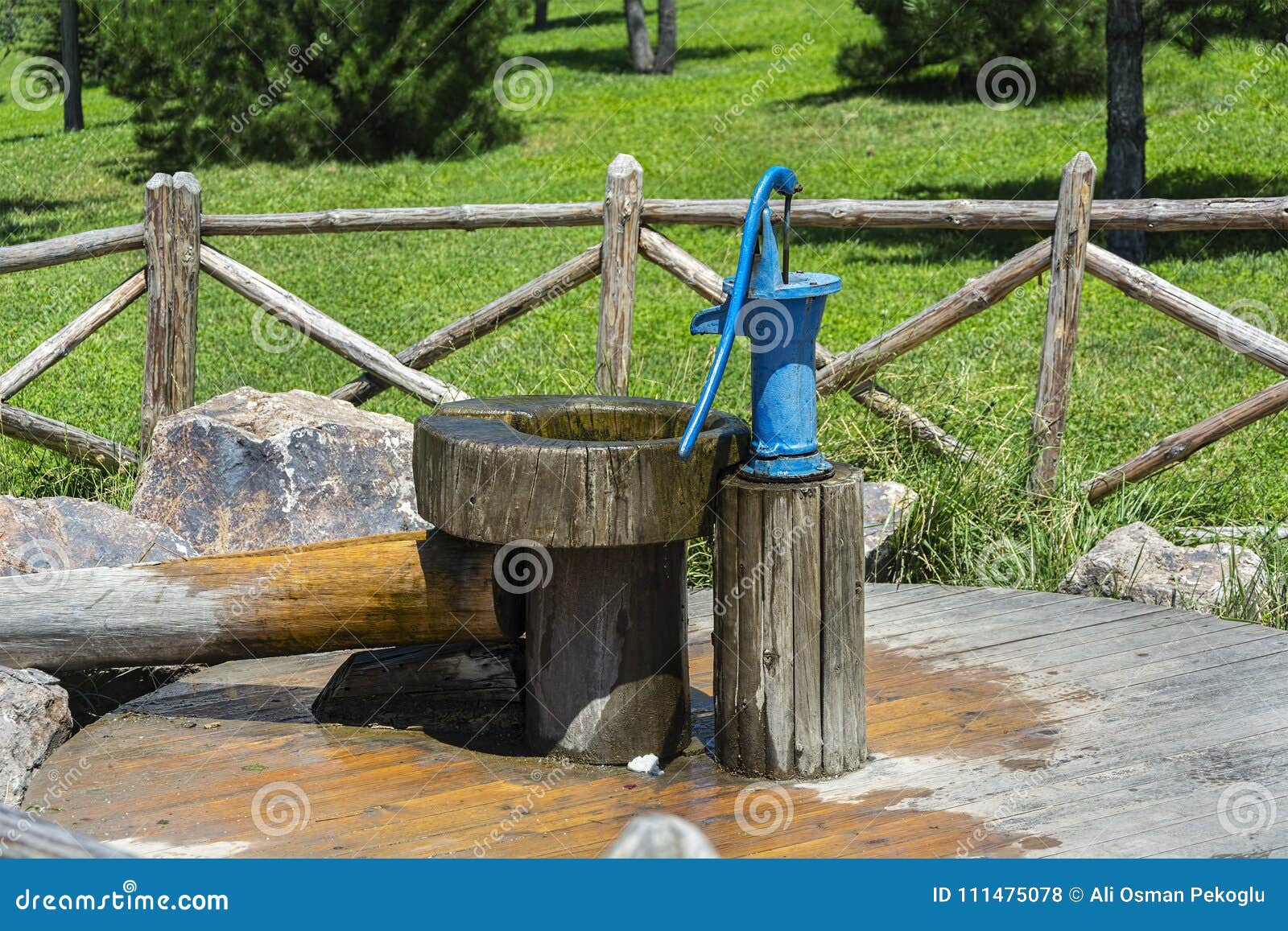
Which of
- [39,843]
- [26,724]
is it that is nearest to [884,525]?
[26,724]

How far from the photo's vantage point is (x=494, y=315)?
21.8 feet

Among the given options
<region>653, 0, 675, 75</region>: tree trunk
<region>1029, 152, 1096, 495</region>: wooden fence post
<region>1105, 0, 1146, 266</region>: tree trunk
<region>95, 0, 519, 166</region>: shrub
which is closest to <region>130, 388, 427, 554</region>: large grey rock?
<region>1029, 152, 1096, 495</region>: wooden fence post

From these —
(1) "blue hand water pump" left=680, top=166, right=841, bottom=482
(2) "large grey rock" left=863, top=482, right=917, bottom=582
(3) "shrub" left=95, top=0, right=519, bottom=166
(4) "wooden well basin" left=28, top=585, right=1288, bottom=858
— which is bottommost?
(4) "wooden well basin" left=28, top=585, right=1288, bottom=858

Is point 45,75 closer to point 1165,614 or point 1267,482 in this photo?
point 1267,482

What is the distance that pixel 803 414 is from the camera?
358cm

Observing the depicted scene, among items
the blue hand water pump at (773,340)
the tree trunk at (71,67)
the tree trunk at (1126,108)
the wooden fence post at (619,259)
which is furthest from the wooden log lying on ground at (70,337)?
the tree trunk at (71,67)

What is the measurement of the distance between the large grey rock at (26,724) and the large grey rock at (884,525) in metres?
2.75

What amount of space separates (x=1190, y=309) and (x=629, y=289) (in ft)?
7.72

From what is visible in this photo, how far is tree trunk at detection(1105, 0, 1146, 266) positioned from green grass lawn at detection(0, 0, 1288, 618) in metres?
0.79

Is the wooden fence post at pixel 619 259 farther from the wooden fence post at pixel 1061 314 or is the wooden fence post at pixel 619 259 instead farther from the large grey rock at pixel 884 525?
the wooden fence post at pixel 1061 314

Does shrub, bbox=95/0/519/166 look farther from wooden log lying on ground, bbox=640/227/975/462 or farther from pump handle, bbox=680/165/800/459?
pump handle, bbox=680/165/800/459

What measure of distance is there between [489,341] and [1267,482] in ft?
19.1

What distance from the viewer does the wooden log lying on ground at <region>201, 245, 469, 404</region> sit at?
6672 mm

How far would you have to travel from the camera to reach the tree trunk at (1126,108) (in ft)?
39.4
